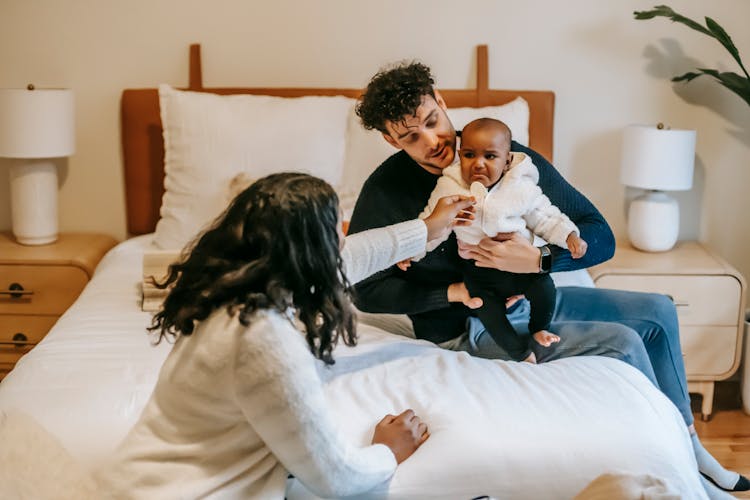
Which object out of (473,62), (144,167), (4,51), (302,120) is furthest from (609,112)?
(4,51)

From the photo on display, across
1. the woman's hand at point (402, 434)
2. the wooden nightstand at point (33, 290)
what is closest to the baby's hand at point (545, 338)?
the woman's hand at point (402, 434)

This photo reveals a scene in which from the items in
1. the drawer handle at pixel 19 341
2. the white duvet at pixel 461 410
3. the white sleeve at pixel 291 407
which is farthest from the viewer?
the drawer handle at pixel 19 341

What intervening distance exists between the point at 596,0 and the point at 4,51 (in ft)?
6.80

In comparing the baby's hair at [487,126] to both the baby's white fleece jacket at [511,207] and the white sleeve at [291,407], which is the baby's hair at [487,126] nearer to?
the baby's white fleece jacket at [511,207]

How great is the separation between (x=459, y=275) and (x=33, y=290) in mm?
1579

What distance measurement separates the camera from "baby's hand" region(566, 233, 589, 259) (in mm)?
2043

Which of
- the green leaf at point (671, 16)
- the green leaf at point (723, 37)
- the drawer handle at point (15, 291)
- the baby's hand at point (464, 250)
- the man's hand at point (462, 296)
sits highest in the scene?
the green leaf at point (671, 16)

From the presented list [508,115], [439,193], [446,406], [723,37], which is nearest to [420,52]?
[508,115]

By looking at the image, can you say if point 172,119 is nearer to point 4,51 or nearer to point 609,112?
point 4,51

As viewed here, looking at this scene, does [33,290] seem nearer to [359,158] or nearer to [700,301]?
[359,158]

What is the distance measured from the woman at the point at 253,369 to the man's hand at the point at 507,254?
0.55m

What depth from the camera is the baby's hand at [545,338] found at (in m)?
2.03

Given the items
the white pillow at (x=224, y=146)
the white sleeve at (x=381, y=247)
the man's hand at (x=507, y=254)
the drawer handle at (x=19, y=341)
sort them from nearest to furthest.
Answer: the white sleeve at (x=381, y=247) → the man's hand at (x=507, y=254) → the white pillow at (x=224, y=146) → the drawer handle at (x=19, y=341)

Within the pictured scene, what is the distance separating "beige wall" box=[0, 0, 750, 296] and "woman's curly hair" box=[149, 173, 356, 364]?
6.13 feet
